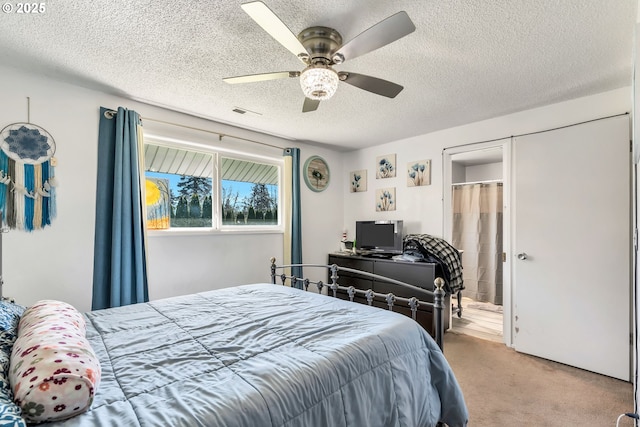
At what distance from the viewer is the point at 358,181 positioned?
446cm

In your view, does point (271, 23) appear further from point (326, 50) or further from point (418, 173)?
point (418, 173)

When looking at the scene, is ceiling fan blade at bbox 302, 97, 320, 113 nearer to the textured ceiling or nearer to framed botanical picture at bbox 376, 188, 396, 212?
the textured ceiling

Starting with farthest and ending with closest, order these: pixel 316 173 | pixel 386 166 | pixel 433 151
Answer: pixel 316 173 → pixel 386 166 → pixel 433 151

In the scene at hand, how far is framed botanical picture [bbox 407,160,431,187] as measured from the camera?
3672 millimetres

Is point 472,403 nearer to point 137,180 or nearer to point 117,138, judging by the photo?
point 137,180

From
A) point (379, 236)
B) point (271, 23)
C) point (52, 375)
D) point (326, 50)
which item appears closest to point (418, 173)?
point (379, 236)

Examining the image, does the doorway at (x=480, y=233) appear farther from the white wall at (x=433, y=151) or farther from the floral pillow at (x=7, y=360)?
the floral pillow at (x=7, y=360)

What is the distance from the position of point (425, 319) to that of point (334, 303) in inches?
68.7

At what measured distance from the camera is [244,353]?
1.16 meters

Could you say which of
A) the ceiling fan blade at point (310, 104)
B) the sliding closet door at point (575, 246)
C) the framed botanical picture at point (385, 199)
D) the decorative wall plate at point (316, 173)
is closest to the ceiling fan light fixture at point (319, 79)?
the ceiling fan blade at point (310, 104)

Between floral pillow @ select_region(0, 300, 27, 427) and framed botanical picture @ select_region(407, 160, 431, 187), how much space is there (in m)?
3.66

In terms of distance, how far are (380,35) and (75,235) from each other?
265cm

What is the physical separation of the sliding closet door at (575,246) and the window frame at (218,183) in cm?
270

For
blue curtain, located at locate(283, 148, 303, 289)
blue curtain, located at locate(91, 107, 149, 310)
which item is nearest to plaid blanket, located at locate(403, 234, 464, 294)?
blue curtain, located at locate(283, 148, 303, 289)
